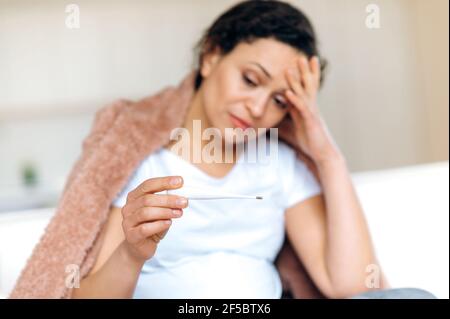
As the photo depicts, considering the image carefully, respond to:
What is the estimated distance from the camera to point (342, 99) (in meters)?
1.97

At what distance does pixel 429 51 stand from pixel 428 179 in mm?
806

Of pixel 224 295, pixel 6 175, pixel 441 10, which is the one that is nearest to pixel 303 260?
pixel 224 295

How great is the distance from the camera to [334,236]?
94 cm

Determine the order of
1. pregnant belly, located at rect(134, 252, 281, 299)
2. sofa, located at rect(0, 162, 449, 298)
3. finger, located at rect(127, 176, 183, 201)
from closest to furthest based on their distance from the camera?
finger, located at rect(127, 176, 183, 201)
pregnant belly, located at rect(134, 252, 281, 299)
sofa, located at rect(0, 162, 449, 298)

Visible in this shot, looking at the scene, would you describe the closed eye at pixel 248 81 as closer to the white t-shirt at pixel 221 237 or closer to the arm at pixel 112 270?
the white t-shirt at pixel 221 237

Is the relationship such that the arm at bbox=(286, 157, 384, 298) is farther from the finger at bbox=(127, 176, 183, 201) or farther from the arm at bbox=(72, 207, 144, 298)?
the finger at bbox=(127, 176, 183, 201)

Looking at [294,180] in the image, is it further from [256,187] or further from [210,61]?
[210,61]

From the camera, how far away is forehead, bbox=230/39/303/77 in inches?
34.3

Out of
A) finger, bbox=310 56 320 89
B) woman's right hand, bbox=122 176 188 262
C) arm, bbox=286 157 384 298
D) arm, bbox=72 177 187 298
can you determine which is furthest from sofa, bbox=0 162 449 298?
woman's right hand, bbox=122 176 188 262

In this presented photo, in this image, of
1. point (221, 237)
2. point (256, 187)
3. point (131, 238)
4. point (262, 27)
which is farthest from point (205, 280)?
point (262, 27)

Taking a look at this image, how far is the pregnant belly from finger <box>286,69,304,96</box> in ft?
0.93

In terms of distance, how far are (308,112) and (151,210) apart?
48cm

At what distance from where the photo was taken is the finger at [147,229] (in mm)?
558

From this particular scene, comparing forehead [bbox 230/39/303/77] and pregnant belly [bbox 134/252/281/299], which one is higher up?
forehead [bbox 230/39/303/77]
